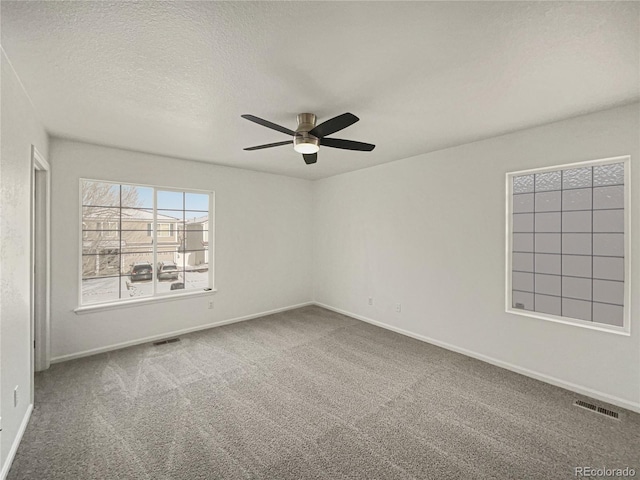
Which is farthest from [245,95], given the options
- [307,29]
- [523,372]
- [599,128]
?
[523,372]

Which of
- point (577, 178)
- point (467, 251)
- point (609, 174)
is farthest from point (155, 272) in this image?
point (609, 174)

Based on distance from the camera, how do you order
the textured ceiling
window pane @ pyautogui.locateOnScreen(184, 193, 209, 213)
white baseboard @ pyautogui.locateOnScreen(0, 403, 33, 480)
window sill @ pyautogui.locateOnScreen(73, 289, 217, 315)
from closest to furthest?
the textured ceiling → white baseboard @ pyautogui.locateOnScreen(0, 403, 33, 480) → window sill @ pyautogui.locateOnScreen(73, 289, 217, 315) → window pane @ pyautogui.locateOnScreen(184, 193, 209, 213)

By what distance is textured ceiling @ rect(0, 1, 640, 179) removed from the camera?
146 centimetres

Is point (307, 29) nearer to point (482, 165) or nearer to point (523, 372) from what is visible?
point (482, 165)

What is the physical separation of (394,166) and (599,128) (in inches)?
89.9

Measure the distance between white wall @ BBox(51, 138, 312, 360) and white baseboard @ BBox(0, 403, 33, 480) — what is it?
52.2 inches

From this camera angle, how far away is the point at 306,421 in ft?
7.54

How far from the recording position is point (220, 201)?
4.64m

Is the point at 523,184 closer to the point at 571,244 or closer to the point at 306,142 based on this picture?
the point at 571,244

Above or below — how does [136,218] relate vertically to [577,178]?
below

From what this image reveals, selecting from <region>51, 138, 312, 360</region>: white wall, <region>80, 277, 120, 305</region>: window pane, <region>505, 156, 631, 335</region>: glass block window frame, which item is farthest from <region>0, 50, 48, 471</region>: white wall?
<region>505, 156, 631, 335</region>: glass block window frame

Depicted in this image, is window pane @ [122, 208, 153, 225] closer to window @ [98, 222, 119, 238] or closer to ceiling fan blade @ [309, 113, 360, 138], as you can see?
window @ [98, 222, 119, 238]

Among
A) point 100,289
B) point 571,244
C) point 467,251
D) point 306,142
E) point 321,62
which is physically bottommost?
point 100,289

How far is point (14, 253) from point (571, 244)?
16.0ft
